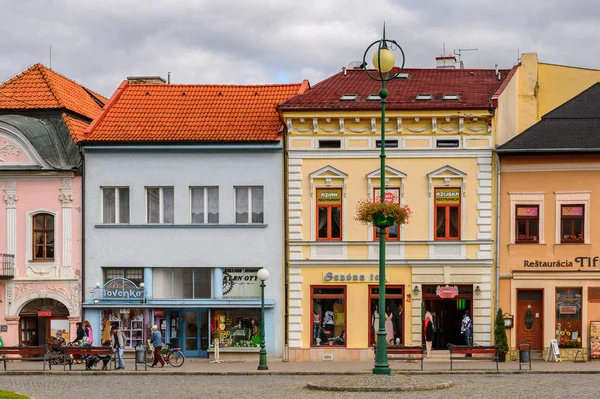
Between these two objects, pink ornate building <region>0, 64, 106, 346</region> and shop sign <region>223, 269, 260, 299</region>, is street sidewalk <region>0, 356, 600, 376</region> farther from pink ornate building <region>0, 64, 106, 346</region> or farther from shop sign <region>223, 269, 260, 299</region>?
shop sign <region>223, 269, 260, 299</region>

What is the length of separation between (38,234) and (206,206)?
6330 mm

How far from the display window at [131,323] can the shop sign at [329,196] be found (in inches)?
295

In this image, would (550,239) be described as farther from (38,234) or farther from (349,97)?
(38,234)

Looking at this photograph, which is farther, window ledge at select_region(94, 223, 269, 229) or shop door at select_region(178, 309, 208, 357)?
shop door at select_region(178, 309, 208, 357)

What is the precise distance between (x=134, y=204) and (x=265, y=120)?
18.8 ft

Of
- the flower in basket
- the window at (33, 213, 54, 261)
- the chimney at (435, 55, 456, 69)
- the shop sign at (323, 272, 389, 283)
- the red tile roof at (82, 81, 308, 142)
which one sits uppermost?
the chimney at (435, 55, 456, 69)

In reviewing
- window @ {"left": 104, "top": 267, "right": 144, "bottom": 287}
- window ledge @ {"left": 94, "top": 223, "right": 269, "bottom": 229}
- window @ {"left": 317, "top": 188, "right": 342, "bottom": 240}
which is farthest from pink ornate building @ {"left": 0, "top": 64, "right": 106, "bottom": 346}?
window @ {"left": 317, "top": 188, "right": 342, "bottom": 240}

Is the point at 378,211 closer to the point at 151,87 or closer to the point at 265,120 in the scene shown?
the point at 265,120

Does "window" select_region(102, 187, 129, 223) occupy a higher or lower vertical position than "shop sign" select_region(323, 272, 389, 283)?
higher

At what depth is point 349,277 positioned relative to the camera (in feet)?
140

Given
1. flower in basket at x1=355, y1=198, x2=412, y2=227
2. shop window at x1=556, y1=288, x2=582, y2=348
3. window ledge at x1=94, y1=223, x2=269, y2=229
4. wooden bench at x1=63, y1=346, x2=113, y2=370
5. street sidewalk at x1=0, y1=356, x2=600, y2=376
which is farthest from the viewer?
window ledge at x1=94, y1=223, x2=269, y2=229

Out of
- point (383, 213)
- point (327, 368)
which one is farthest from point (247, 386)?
point (327, 368)

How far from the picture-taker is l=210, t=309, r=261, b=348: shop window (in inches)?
1694

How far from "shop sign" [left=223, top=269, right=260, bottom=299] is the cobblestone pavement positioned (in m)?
7.19
